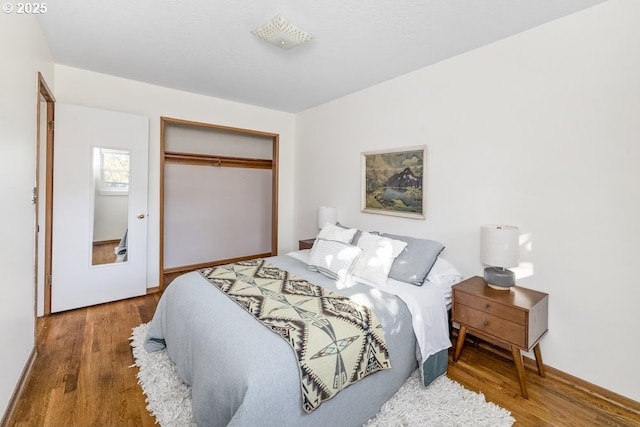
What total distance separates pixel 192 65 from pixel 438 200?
8.90 feet

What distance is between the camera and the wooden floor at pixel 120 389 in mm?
1663

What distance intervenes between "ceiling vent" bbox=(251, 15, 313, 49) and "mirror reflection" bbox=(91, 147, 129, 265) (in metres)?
2.07

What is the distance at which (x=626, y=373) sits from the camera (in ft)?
5.92

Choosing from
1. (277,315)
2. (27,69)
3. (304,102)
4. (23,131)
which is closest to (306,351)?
(277,315)

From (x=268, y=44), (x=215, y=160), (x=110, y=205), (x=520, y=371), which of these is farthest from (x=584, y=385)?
(x=215, y=160)

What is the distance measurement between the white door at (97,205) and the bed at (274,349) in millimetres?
1362

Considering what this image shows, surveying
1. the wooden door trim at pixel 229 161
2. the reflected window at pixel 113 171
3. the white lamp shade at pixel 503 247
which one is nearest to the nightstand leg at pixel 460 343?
the white lamp shade at pixel 503 247

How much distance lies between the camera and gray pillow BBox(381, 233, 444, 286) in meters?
2.30

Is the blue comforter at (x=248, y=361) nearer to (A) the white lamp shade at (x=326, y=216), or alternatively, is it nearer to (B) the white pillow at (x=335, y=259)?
(B) the white pillow at (x=335, y=259)

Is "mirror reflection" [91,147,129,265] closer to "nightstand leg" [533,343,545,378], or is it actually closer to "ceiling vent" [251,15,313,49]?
"ceiling vent" [251,15,313,49]

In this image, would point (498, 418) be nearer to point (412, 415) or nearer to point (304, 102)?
point (412, 415)

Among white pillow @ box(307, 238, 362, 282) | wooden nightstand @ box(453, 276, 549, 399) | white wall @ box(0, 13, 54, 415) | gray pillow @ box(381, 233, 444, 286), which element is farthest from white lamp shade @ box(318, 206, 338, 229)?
white wall @ box(0, 13, 54, 415)

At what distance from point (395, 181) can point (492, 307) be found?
1533 mm

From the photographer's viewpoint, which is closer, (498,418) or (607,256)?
(498,418)
